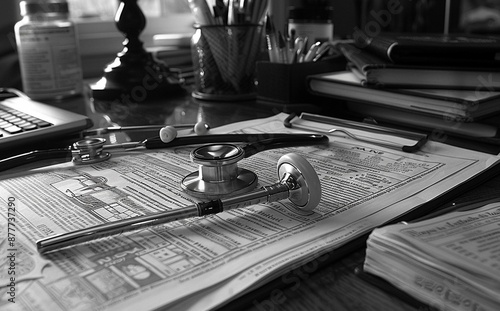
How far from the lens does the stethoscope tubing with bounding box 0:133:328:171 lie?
1.94 feet

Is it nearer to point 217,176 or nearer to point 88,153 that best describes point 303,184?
point 217,176

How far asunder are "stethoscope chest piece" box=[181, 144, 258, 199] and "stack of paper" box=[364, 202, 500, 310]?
6.8 inches

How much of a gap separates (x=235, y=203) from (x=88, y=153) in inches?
10.2

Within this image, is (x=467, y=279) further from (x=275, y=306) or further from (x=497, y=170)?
(x=497, y=170)

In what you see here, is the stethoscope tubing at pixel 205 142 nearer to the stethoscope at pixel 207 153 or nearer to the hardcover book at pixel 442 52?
the stethoscope at pixel 207 153

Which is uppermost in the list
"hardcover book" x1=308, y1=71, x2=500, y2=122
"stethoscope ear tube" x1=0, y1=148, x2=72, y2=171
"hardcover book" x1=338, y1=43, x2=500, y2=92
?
"hardcover book" x1=338, y1=43, x2=500, y2=92

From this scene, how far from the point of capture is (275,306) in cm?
31

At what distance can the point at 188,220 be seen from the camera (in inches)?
16.3

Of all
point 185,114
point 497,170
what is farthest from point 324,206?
point 185,114

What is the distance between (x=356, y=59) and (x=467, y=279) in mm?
562

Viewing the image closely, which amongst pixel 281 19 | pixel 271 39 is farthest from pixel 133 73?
pixel 281 19

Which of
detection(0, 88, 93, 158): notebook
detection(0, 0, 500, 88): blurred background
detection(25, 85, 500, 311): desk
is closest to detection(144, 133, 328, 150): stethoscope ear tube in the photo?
detection(0, 88, 93, 158): notebook

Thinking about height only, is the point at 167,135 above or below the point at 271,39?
below

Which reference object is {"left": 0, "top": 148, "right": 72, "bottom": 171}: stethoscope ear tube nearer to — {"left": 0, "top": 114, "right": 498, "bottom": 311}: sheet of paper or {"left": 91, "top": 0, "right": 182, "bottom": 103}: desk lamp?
{"left": 0, "top": 114, "right": 498, "bottom": 311}: sheet of paper
